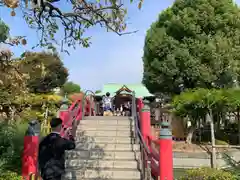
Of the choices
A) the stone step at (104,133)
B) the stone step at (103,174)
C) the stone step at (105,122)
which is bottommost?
the stone step at (103,174)

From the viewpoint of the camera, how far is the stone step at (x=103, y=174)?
327 inches

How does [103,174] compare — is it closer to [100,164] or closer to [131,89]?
[100,164]

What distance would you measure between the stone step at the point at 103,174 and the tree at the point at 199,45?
1314cm

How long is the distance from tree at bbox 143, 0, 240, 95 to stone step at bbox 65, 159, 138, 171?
12.7 metres

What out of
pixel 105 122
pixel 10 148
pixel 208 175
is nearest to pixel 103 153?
pixel 10 148

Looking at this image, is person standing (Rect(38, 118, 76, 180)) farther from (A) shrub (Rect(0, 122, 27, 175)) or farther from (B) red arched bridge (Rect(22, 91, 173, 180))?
(A) shrub (Rect(0, 122, 27, 175))

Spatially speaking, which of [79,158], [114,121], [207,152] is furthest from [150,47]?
[79,158]

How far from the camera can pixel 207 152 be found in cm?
1695

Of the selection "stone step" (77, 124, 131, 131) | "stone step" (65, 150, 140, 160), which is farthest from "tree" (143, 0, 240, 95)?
"stone step" (65, 150, 140, 160)

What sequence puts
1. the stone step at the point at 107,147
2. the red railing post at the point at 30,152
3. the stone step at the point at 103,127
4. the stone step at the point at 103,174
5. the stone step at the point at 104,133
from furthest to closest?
the stone step at the point at 103,127, the stone step at the point at 104,133, the stone step at the point at 107,147, the stone step at the point at 103,174, the red railing post at the point at 30,152

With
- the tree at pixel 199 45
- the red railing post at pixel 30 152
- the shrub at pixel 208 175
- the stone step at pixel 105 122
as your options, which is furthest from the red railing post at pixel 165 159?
the tree at pixel 199 45

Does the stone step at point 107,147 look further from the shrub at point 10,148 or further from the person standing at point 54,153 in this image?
the person standing at point 54,153

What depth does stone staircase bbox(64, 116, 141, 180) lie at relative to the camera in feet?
27.9

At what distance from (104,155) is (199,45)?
12.8 meters
